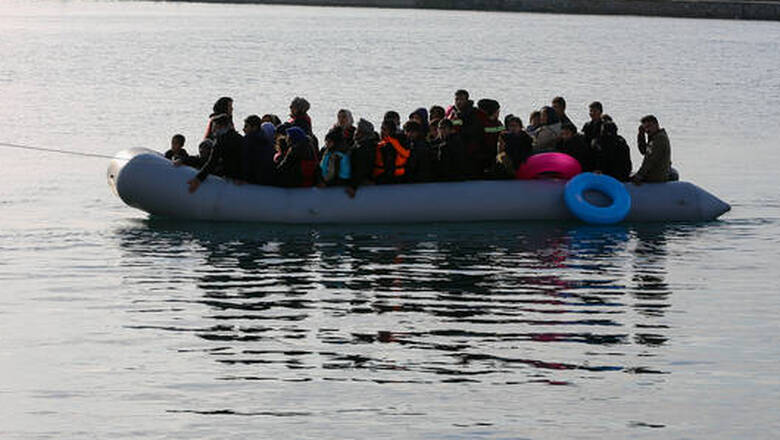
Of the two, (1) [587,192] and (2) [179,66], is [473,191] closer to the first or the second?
(1) [587,192]

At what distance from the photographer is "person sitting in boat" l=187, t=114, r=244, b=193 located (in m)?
19.5

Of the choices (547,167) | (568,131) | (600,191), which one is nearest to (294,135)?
(547,167)

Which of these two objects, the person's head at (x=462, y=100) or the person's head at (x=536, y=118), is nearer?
the person's head at (x=462, y=100)

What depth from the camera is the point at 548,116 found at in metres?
20.9

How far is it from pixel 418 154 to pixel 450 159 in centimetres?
41

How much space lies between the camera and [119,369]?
41.9 ft

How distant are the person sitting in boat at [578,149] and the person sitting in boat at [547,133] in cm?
10

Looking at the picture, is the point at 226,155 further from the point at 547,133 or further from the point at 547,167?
the point at 547,133

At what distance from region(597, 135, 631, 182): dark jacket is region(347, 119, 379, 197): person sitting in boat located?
296cm

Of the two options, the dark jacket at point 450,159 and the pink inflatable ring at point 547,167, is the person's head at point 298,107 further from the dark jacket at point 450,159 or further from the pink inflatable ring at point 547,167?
the pink inflatable ring at point 547,167

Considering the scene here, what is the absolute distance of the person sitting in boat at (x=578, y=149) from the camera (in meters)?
20.5

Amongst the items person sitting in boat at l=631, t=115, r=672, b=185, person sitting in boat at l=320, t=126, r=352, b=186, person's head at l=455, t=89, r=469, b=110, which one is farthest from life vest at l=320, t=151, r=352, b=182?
person sitting in boat at l=631, t=115, r=672, b=185

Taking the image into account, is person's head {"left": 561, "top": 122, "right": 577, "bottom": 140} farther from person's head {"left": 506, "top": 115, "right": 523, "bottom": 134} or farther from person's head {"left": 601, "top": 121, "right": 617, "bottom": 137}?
person's head {"left": 506, "top": 115, "right": 523, "bottom": 134}

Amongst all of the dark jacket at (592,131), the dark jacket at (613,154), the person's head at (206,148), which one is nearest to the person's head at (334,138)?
the person's head at (206,148)
